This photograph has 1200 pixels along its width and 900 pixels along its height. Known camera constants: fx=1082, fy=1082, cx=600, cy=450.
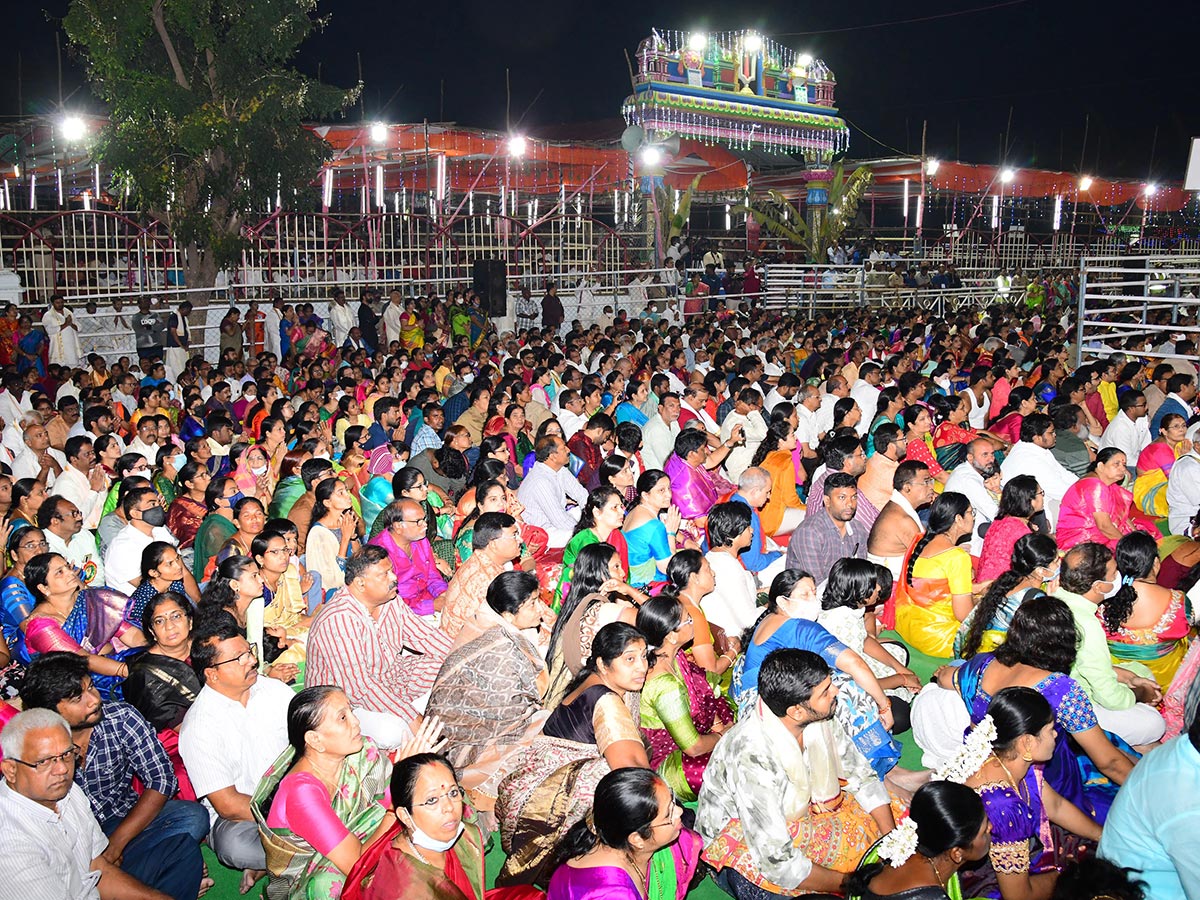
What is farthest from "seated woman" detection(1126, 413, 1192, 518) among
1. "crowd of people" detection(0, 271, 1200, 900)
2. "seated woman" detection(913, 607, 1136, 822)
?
"seated woman" detection(913, 607, 1136, 822)

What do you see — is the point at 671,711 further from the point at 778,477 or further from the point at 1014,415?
the point at 1014,415

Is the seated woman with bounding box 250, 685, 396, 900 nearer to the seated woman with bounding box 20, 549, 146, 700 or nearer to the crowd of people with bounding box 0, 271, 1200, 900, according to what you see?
the crowd of people with bounding box 0, 271, 1200, 900

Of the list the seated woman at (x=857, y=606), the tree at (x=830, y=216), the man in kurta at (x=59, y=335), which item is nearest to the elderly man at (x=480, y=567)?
the seated woman at (x=857, y=606)

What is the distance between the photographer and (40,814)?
311cm

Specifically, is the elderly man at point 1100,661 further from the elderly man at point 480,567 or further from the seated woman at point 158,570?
the seated woman at point 158,570

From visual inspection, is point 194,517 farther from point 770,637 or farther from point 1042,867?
point 1042,867

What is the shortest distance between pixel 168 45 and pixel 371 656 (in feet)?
35.9

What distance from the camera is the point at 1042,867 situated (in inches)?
132

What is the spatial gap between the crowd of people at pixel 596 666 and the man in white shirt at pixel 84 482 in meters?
0.03

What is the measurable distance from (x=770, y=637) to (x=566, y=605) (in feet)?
2.82

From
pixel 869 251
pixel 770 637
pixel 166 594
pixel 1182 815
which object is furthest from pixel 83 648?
pixel 869 251

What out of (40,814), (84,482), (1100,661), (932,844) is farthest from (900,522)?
(84,482)

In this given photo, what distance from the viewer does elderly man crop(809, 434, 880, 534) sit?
20.4 ft

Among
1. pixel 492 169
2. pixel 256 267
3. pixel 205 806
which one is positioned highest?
pixel 492 169
